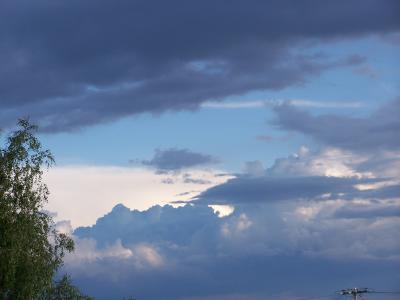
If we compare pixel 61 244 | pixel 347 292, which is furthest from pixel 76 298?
pixel 347 292

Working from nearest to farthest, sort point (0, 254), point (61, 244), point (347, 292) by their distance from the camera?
point (0, 254) < point (61, 244) < point (347, 292)

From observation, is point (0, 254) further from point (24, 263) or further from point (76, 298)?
point (76, 298)

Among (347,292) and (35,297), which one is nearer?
(35,297)

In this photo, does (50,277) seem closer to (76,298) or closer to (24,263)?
(24,263)

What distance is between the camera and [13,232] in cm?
5888

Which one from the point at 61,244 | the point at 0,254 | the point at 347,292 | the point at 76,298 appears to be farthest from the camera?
the point at 347,292

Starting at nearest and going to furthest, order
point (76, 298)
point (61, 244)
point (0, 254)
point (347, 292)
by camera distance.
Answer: point (0, 254) < point (61, 244) < point (76, 298) < point (347, 292)

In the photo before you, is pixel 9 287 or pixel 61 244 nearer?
pixel 9 287

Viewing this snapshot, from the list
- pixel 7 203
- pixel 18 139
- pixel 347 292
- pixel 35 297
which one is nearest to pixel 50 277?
pixel 35 297

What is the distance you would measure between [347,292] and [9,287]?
3953 inches

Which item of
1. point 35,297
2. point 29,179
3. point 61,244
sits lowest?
point 35,297

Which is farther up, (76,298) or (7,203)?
(7,203)

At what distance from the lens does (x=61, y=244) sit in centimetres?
6316

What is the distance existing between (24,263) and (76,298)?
31.4ft
